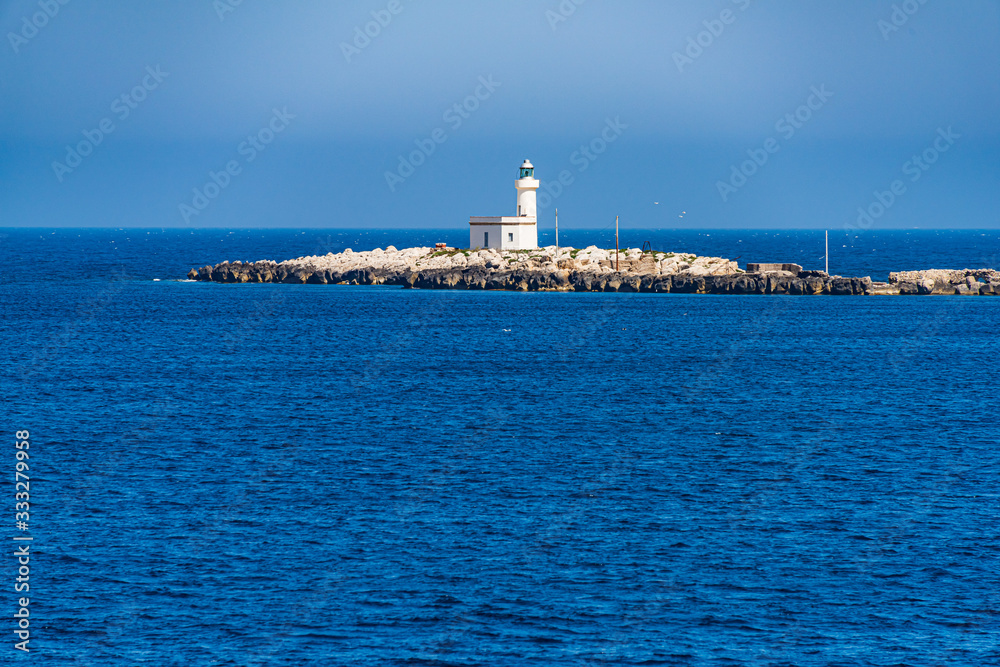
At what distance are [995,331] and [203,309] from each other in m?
60.7

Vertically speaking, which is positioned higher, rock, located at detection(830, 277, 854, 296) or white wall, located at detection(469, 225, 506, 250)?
white wall, located at detection(469, 225, 506, 250)

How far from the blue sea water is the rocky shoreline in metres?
38.3

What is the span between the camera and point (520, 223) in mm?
113750

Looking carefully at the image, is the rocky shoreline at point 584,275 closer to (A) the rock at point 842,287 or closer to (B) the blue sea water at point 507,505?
(A) the rock at point 842,287

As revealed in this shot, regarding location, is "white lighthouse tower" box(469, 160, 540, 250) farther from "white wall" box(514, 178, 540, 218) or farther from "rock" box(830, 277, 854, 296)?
"rock" box(830, 277, 854, 296)

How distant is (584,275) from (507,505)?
78.3 meters

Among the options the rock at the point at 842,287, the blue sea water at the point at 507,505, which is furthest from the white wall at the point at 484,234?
the blue sea water at the point at 507,505

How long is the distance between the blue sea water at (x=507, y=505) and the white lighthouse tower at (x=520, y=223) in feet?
168

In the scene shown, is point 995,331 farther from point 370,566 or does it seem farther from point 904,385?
point 370,566

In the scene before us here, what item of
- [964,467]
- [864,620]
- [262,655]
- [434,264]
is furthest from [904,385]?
[434,264]

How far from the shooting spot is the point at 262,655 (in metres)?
20.1

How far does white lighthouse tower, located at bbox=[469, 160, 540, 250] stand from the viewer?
11362cm

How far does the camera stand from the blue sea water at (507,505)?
69.3 feet

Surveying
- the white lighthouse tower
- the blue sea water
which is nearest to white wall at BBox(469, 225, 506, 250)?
the white lighthouse tower
